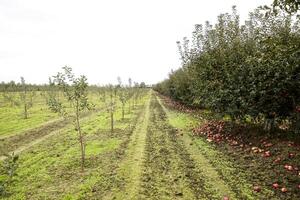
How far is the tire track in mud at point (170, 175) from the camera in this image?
342 inches

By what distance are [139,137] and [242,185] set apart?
933cm

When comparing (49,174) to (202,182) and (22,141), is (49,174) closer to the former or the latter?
(202,182)

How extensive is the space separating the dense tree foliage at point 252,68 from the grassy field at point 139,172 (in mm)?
2617

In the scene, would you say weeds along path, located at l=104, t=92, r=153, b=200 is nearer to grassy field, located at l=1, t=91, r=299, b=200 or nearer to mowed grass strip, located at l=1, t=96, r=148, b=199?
grassy field, located at l=1, t=91, r=299, b=200

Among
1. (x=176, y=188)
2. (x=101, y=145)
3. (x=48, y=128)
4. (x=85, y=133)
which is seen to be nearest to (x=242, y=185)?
(x=176, y=188)

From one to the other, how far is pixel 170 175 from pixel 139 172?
3.83 feet

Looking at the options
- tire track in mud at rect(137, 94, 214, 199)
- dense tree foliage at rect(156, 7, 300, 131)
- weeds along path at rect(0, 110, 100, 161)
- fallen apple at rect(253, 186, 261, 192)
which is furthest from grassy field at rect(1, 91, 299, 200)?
dense tree foliage at rect(156, 7, 300, 131)

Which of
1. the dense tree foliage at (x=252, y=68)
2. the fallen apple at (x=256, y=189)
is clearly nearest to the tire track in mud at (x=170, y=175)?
the fallen apple at (x=256, y=189)

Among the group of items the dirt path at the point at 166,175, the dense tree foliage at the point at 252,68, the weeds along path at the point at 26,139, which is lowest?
the weeds along path at the point at 26,139

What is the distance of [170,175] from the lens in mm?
10305

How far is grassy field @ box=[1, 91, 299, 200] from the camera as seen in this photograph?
29.1 ft

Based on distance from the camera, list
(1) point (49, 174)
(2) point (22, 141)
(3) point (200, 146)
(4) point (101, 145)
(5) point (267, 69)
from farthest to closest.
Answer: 1. (2) point (22, 141)
2. (4) point (101, 145)
3. (3) point (200, 146)
4. (5) point (267, 69)
5. (1) point (49, 174)

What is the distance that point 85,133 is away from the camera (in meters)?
20.7

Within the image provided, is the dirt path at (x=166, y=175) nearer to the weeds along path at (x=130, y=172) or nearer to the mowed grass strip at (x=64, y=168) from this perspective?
the weeds along path at (x=130, y=172)
